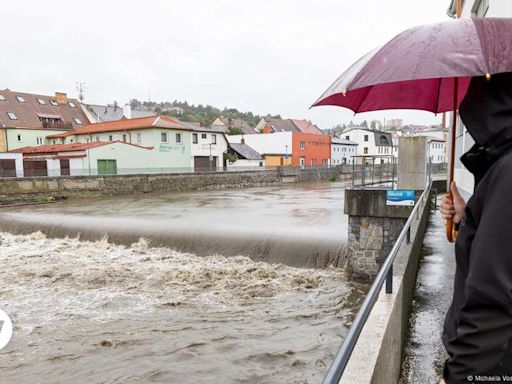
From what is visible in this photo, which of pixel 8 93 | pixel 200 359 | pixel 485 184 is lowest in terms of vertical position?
pixel 200 359

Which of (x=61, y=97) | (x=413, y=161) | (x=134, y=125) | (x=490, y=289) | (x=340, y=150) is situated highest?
(x=61, y=97)

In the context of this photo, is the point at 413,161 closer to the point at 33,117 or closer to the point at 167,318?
the point at 167,318

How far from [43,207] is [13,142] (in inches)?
894

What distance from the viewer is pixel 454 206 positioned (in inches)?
75.5

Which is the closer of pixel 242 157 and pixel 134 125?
pixel 134 125

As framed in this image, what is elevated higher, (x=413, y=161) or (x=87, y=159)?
(x=87, y=159)

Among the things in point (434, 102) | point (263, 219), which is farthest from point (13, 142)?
point (434, 102)

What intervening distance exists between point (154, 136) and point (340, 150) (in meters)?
34.4

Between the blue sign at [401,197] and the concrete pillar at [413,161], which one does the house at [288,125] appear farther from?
the blue sign at [401,197]

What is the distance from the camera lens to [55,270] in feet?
36.9

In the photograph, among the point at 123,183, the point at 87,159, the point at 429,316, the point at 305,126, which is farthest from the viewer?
the point at 305,126

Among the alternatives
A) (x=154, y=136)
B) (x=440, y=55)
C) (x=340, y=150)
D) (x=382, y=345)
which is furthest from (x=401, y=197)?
(x=340, y=150)

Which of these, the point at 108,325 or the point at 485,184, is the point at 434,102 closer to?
the point at 485,184

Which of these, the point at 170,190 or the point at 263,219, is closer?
the point at 263,219
